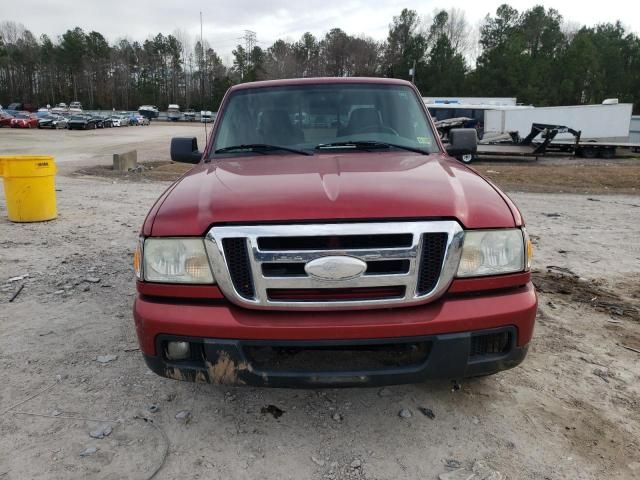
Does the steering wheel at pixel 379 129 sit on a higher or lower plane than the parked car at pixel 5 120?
lower

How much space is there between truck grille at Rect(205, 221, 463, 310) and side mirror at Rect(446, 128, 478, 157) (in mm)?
1874

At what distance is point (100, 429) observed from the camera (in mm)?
2488

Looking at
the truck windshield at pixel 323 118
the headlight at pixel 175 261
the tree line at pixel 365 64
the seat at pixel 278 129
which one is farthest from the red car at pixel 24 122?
the headlight at pixel 175 261

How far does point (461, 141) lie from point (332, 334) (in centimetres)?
242

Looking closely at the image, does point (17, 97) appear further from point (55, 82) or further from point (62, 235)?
point (62, 235)

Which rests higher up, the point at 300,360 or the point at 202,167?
the point at 202,167

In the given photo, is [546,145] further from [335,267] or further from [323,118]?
[335,267]

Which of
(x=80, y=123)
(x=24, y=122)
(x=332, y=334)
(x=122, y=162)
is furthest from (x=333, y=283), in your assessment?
(x=24, y=122)

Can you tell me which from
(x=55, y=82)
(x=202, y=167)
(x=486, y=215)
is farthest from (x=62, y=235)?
(x=55, y=82)

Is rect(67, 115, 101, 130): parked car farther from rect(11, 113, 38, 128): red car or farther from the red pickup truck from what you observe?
the red pickup truck

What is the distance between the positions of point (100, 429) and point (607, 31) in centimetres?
7757

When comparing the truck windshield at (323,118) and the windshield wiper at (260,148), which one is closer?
the windshield wiper at (260,148)

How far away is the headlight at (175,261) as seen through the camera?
7.10 feet

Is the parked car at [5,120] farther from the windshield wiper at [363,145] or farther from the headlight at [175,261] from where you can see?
the headlight at [175,261]
